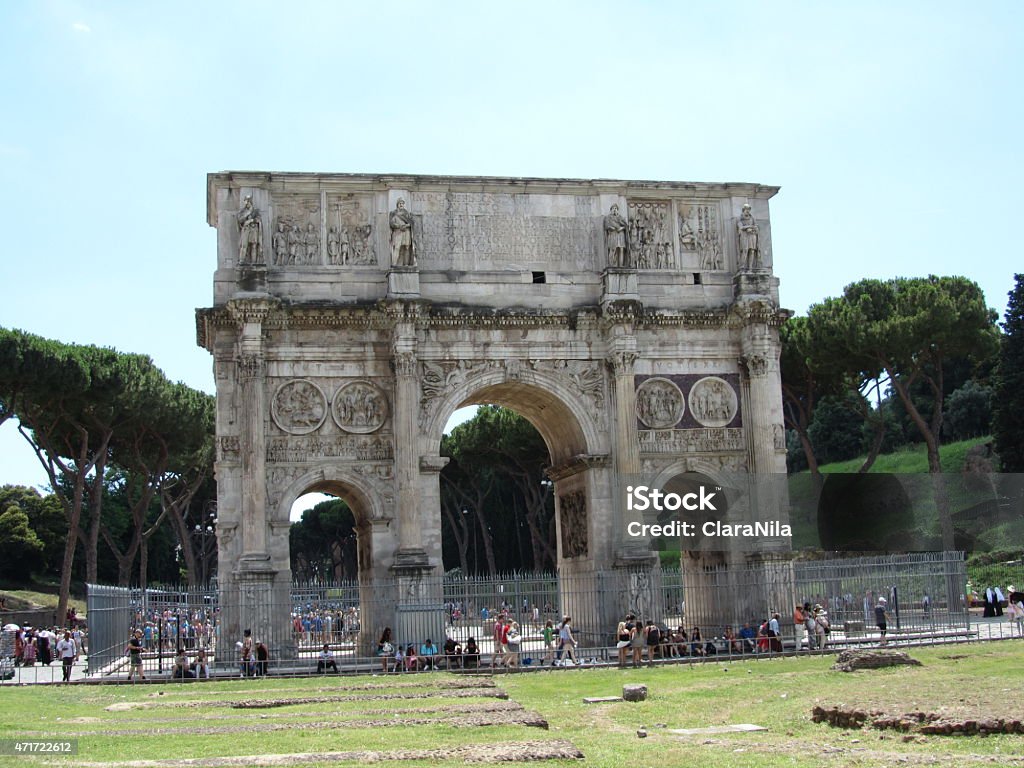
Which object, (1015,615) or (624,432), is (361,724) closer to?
(624,432)

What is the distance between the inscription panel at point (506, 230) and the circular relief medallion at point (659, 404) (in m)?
3.17

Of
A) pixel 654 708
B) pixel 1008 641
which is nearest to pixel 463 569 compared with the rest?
pixel 1008 641

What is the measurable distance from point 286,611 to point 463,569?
36.9 m

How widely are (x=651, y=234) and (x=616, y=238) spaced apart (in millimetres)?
1420

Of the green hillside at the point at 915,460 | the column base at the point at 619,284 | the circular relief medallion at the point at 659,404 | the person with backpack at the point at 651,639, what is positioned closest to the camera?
the person with backpack at the point at 651,639

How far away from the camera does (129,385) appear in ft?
134

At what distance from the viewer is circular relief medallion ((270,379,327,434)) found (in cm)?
2753

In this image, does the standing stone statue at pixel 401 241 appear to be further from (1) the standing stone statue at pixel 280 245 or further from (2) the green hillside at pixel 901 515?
(2) the green hillside at pixel 901 515

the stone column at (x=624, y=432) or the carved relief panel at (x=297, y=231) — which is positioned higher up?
the carved relief panel at (x=297, y=231)

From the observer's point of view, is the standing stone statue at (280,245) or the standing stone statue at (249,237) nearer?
the standing stone statue at (249,237)

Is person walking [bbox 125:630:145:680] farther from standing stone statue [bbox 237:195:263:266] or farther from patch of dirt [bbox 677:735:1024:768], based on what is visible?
patch of dirt [bbox 677:735:1024:768]

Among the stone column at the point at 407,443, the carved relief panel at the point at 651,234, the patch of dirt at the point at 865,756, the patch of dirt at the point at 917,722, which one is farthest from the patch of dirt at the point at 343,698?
the carved relief panel at the point at 651,234

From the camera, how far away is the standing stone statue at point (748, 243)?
2955 centimetres

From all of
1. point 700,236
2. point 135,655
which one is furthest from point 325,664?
point 700,236
